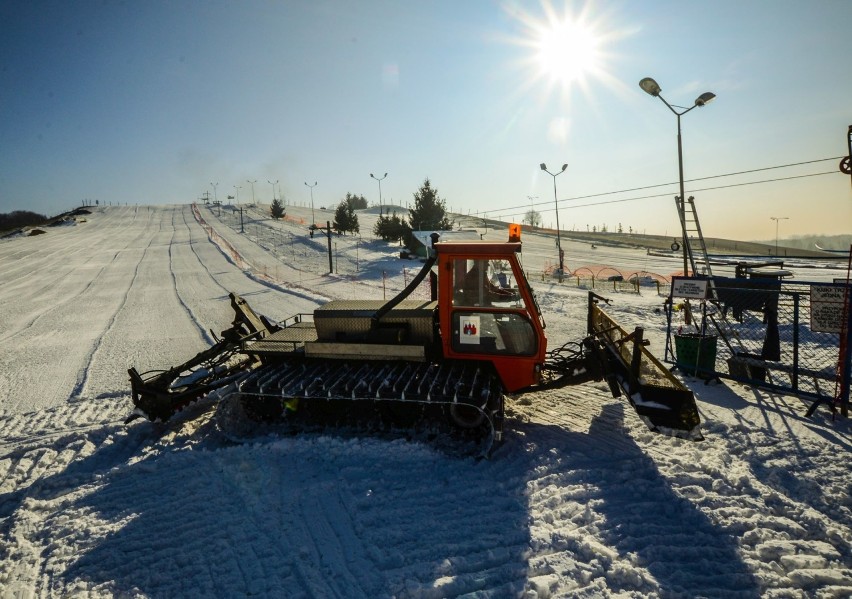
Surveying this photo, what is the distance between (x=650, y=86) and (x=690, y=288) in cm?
723

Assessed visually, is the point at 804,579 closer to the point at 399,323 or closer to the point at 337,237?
the point at 399,323

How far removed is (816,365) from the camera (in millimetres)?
8117

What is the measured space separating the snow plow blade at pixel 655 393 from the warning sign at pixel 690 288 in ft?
10.1

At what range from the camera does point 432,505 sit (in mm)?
4172

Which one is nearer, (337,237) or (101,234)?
(337,237)

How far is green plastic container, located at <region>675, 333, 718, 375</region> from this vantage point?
297 inches

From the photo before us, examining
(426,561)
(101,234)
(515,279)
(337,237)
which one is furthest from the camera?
(101,234)

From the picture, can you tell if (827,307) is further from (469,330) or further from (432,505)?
(432,505)

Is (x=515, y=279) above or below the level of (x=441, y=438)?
above

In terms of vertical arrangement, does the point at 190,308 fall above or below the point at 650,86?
below

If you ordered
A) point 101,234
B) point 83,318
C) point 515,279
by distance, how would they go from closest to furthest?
point 515,279
point 83,318
point 101,234

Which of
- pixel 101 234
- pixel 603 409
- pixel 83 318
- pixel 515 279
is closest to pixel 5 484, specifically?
pixel 515 279

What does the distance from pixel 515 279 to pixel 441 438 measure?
7.02 feet

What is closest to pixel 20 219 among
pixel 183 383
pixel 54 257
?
pixel 54 257
